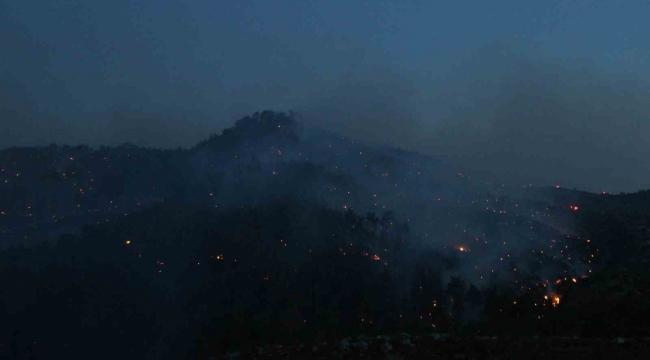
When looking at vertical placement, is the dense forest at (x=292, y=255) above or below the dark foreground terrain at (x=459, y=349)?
above

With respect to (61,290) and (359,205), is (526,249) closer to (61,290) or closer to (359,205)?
(359,205)

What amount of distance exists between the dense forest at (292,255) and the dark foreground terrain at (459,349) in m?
1.61

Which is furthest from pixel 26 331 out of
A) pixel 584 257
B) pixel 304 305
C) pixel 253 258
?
pixel 584 257

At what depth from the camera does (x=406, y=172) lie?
1857 inches

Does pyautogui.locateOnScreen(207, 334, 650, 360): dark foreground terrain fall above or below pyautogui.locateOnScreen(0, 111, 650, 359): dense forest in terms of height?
below

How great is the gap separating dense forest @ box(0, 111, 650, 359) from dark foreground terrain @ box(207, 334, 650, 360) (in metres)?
1.61

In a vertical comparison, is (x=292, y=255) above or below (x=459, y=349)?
above

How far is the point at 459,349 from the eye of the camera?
12.2 meters

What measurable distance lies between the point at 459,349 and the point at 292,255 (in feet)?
62.5

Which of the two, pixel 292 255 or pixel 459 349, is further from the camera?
pixel 292 255

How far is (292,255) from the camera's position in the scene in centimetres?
3058

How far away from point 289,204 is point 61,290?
1442cm

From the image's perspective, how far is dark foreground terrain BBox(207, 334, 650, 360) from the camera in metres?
11.8

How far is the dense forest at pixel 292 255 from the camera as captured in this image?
2156cm
